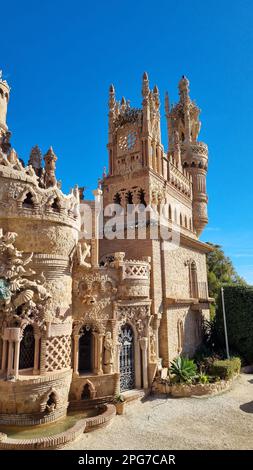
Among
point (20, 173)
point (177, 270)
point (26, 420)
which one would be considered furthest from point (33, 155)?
point (26, 420)

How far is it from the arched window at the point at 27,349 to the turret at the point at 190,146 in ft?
62.6

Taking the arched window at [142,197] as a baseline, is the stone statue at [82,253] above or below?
below

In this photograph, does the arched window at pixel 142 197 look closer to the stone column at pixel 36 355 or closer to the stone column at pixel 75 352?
the stone column at pixel 75 352

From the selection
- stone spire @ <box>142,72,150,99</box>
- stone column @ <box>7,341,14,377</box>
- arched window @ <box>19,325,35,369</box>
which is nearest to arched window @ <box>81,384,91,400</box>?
arched window @ <box>19,325,35,369</box>

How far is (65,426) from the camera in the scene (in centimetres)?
1127

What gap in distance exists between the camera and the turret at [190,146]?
28.8m

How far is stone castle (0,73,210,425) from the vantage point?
11469 millimetres

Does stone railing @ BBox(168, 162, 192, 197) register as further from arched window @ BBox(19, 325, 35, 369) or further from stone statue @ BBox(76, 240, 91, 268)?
arched window @ BBox(19, 325, 35, 369)

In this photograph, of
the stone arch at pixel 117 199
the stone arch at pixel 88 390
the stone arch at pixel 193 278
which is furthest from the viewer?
the stone arch at pixel 193 278

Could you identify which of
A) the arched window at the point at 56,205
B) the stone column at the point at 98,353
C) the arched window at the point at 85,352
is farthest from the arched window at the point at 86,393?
the arched window at the point at 56,205

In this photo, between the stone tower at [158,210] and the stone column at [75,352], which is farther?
the stone tower at [158,210]

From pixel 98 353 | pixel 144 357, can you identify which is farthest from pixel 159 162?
pixel 98 353

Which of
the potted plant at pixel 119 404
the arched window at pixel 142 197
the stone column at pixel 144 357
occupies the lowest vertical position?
the potted plant at pixel 119 404

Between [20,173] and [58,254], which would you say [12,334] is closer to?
[58,254]
